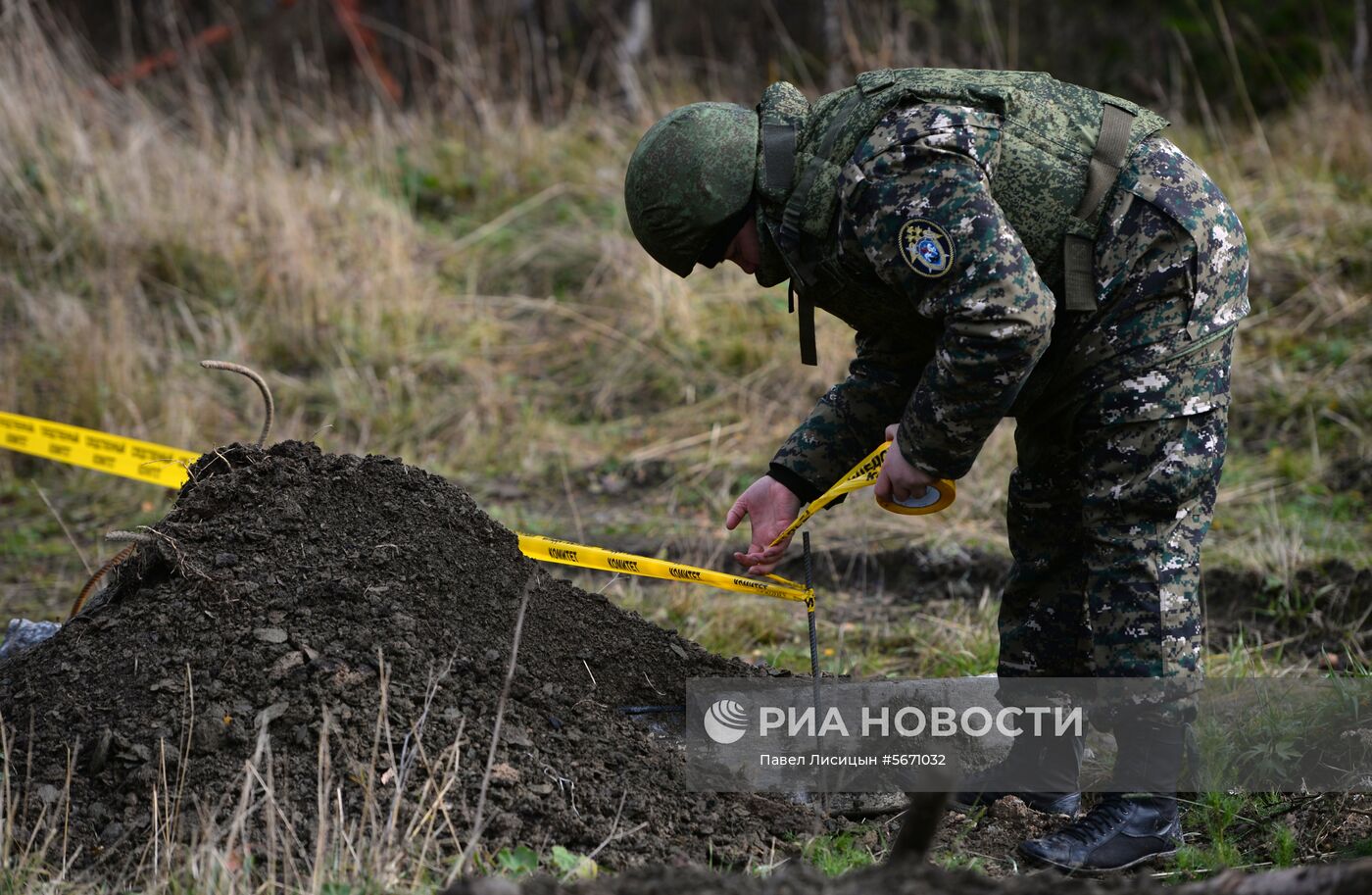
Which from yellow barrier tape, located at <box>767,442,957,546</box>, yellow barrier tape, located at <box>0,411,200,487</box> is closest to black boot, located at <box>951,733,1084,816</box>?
yellow barrier tape, located at <box>767,442,957,546</box>

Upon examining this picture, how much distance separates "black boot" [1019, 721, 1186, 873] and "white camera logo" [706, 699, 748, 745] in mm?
→ 771

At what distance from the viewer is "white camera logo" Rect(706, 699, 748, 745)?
3.40m

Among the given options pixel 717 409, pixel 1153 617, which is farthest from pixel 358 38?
pixel 1153 617

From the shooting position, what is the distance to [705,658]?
3.62 m

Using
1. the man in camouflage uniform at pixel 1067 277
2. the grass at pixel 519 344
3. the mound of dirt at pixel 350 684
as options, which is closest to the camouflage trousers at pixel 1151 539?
the man in camouflage uniform at pixel 1067 277

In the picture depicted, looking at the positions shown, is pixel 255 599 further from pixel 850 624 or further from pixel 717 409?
pixel 717 409

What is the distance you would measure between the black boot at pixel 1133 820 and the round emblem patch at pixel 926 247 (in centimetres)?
118

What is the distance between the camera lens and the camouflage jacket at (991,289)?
8.87ft

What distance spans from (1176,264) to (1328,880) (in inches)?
58.0

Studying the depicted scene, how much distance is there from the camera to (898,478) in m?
3.01

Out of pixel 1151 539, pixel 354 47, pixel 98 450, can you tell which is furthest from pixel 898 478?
pixel 354 47

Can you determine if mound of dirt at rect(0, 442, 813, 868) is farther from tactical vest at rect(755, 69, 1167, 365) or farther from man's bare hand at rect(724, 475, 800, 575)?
tactical vest at rect(755, 69, 1167, 365)

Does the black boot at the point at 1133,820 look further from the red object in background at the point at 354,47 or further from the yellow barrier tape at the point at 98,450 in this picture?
the red object in background at the point at 354,47

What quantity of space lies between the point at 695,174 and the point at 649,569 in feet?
3.66
